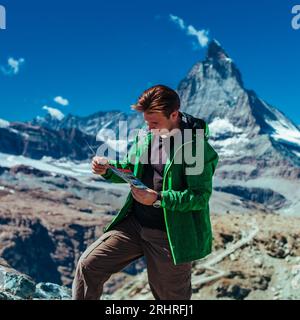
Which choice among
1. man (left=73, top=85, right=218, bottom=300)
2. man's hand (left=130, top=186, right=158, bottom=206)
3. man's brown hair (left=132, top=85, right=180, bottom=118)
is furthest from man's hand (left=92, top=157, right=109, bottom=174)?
man's brown hair (left=132, top=85, right=180, bottom=118)

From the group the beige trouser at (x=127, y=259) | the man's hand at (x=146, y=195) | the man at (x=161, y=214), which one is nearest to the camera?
the man's hand at (x=146, y=195)

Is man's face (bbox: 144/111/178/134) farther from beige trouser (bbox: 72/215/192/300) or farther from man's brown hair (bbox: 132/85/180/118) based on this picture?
beige trouser (bbox: 72/215/192/300)

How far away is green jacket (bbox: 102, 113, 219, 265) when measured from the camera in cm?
577

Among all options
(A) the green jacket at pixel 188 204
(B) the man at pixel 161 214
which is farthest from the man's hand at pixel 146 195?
(A) the green jacket at pixel 188 204

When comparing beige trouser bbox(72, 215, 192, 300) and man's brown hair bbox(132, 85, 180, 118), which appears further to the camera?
beige trouser bbox(72, 215, 192, 300)

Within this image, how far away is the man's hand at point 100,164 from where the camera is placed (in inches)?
243

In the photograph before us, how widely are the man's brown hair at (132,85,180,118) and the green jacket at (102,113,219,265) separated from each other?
34cm

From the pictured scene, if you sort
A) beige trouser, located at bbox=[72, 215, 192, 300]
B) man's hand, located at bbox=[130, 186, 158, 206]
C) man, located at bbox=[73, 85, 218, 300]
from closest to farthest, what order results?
man's hand, located at bbox=[130, 186, 158, 206] → man, located at bbox=[73, 85, 218, 300] → beige trouser, located at bbox=[72, 215, 192, 300]

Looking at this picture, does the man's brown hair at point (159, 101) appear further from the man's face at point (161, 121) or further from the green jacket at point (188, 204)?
the green jacket at point (188, 204)

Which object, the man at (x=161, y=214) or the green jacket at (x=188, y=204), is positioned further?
the man at (x=161, y=214)

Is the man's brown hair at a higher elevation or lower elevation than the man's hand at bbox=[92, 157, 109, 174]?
higher
